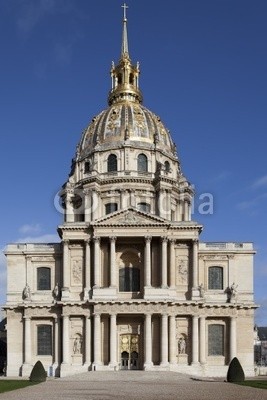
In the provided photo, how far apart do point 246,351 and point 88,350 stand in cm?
1744

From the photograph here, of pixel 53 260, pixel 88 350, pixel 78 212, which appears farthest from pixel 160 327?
pixel 78 212

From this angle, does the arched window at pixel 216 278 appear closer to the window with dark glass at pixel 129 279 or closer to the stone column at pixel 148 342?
the window with dark glass at pixel 129 279

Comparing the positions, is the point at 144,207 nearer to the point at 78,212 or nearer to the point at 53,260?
the point at 78,212

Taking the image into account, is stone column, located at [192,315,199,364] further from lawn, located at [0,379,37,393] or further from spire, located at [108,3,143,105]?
spire, located at [108,3,143,105]

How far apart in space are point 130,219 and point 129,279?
6803 millimetres

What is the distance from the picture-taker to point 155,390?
4466 cm

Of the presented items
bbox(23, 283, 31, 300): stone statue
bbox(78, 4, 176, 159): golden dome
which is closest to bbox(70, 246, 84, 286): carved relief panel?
bbox(23, 283, 31, 300): stone statue

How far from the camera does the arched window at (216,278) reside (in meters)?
74.2

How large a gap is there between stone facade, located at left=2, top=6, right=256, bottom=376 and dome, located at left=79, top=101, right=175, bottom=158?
56.8ft

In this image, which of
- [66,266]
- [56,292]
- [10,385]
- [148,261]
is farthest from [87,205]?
[10,385]

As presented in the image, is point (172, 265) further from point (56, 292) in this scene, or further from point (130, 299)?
point (56, 292)

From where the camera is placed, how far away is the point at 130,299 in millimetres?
70625

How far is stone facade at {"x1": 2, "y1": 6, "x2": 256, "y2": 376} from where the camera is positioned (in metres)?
69.9

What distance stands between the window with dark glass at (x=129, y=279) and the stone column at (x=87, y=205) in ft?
35.0
